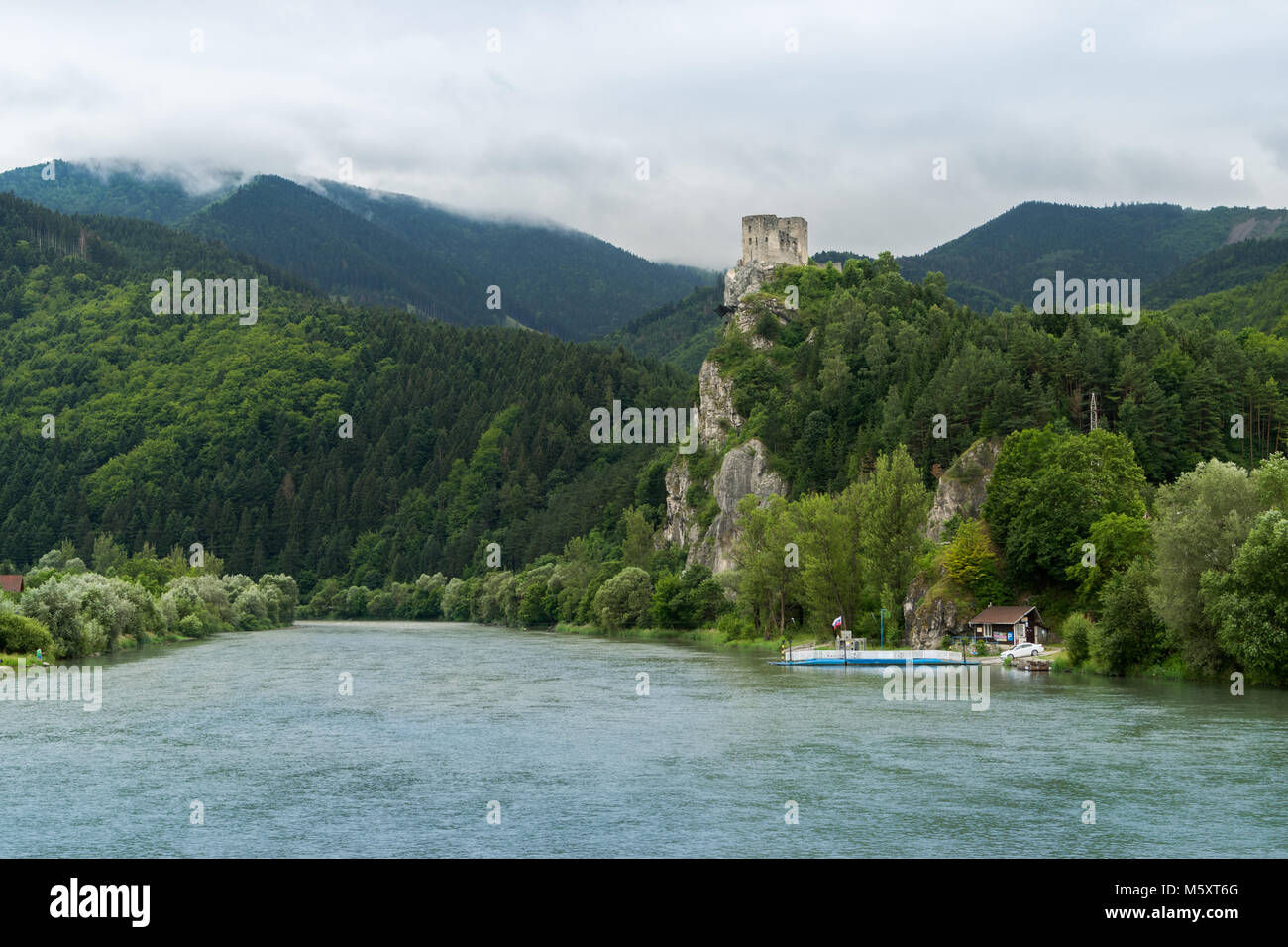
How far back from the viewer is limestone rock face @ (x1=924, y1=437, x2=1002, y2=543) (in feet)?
341

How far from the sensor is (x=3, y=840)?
3164cm

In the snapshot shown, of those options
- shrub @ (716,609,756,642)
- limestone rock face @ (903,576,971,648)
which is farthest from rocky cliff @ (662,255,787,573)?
limestone rock face @ (903,576,971,648)

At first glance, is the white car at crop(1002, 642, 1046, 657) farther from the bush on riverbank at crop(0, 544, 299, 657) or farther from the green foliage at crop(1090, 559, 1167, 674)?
the bush on riverbank at crop(0, 544, 299, 657)

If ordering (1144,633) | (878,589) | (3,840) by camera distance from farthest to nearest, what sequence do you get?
(878,589) → (1144,633) → (3,840)

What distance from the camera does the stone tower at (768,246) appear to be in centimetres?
17362

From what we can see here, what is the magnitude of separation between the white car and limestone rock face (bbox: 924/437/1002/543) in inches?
906

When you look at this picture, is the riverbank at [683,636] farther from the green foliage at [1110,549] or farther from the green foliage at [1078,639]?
the green foliage at [1078,639]

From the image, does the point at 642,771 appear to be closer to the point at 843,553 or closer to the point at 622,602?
the point at 843,553

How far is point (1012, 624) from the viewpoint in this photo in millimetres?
85062

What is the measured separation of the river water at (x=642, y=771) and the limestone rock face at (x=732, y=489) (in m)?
73.0

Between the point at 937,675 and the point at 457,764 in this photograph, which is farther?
the point at 937,675
